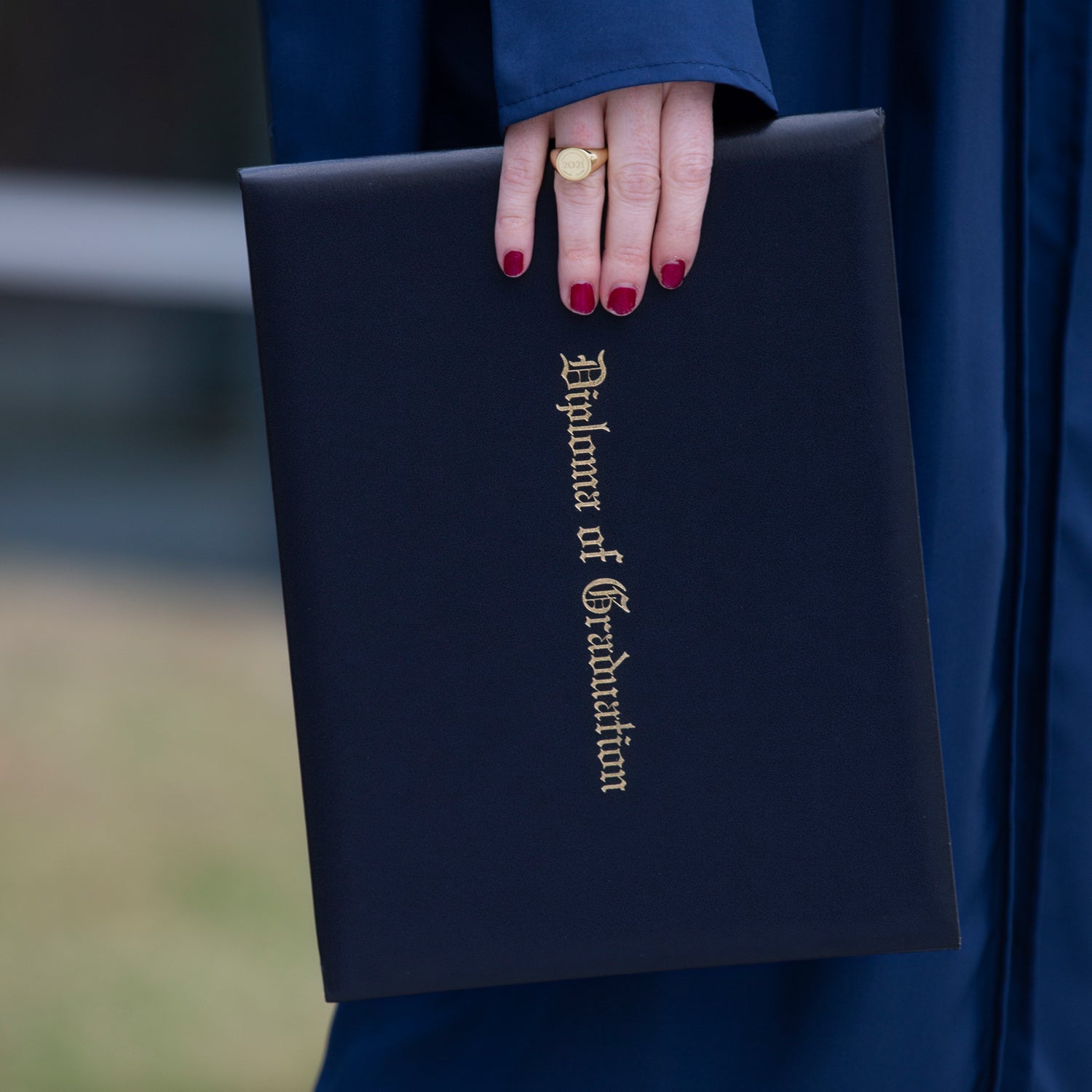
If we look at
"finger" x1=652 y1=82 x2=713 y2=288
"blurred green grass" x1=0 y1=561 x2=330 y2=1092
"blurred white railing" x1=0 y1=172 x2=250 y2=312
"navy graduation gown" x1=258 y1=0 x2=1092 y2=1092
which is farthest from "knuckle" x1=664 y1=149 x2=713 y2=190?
"blurred white railing" x1=0 y1=172 x2=250 y2=312

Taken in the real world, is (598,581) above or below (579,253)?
below

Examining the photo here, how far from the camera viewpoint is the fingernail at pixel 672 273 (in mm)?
655

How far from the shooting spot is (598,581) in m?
0.69

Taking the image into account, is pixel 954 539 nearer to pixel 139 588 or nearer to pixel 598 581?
pixel 598 581

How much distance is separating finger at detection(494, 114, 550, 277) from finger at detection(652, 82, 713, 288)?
0.06 meters

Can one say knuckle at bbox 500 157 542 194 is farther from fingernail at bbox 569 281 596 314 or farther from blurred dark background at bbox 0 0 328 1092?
blurred dark background at bbox 0 0 328 1092

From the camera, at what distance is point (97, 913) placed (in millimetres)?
1753

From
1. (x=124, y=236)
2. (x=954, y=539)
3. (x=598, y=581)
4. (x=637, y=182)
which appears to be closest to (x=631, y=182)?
(x=637, y=182)

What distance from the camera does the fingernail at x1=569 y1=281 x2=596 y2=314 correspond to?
658 millimetres

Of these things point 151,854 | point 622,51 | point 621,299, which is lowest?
point 151,854

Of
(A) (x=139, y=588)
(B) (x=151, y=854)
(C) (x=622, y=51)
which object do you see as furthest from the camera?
(A) (x=139, y=588)

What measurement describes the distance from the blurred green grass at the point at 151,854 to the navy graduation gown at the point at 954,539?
72 centimetres

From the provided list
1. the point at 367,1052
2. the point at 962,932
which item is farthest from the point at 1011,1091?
the point at 367,1052

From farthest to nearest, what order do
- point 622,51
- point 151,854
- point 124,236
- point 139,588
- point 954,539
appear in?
point 124,236 → point 139,588 → point 151,854 → point 954,539 → point 622,51
